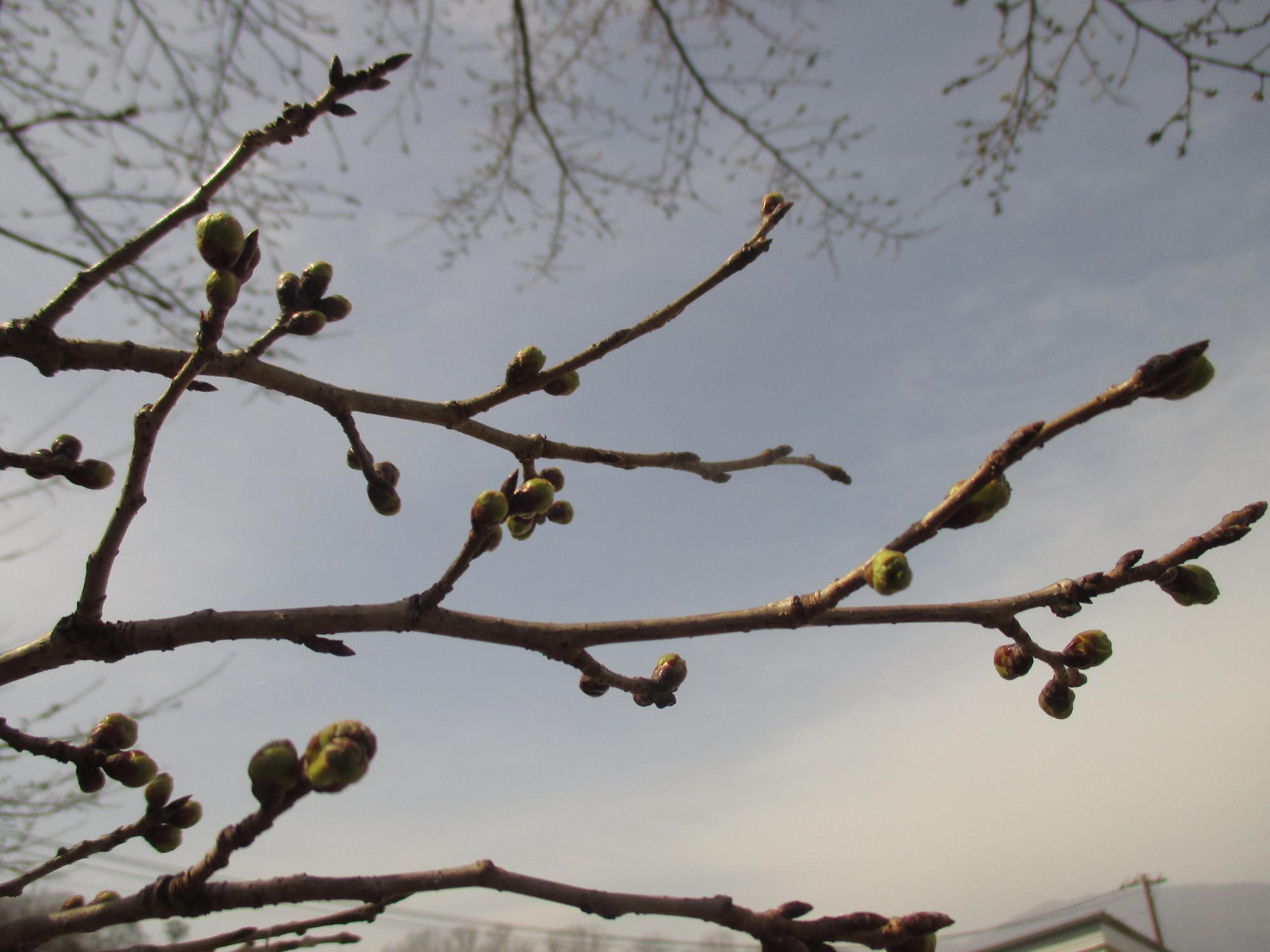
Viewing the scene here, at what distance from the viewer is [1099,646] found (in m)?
1.80

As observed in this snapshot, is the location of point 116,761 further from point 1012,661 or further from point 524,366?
point 1012,661

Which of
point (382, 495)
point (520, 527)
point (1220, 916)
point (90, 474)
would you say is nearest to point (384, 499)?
point (382, 495)

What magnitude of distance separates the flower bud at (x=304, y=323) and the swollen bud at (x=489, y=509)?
865 mm

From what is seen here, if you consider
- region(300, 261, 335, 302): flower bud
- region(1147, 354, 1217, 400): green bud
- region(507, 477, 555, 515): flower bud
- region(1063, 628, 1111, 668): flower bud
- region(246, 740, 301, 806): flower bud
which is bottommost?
region(246, 740, 301, 806): flower bud

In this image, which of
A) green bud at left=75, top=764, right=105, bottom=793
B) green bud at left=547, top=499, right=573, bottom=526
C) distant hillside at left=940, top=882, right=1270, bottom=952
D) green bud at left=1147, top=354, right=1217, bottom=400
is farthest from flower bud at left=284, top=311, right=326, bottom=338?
distant hillside at left=940, top=882, right=1270, bottom=952

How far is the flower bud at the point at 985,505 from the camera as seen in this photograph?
55.0 inches

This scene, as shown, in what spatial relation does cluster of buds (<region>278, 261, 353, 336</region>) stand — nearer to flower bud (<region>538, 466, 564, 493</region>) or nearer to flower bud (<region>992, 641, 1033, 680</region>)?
flower bud (<region>538, 466, 564, 493</region>)

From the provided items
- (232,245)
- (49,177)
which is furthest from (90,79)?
(232,245)

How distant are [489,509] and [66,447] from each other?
1.54 meters

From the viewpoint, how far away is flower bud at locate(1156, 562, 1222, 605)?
1.66 m

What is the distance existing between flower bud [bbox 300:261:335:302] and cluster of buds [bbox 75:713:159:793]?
1228 mm

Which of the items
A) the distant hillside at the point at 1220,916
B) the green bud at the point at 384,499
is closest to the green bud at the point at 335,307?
the green bud at the point at 384,499

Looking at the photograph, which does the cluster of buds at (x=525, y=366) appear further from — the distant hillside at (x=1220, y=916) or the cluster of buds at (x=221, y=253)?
the distant hillside at (x=1220, y=916)

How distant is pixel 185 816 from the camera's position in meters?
2.09
